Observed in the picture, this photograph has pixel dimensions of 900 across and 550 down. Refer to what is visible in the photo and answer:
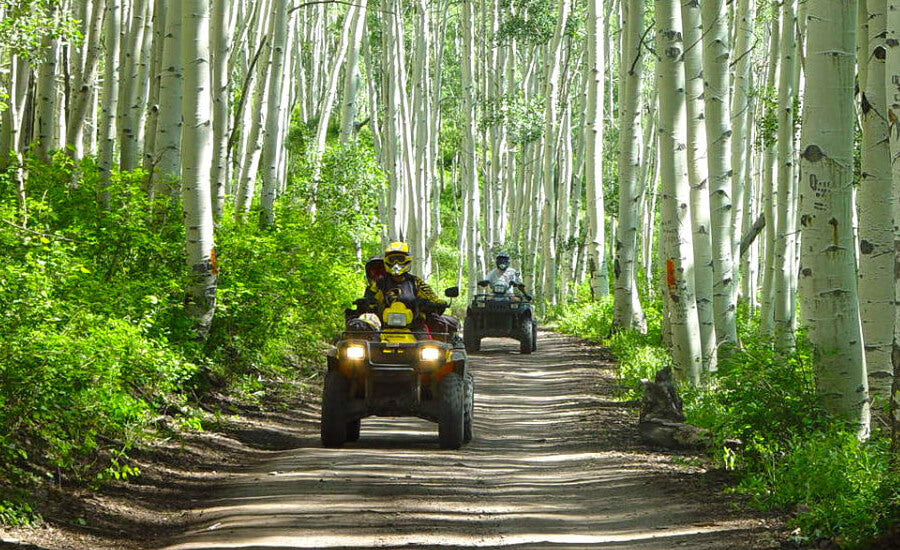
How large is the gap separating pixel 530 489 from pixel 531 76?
32.2 meters

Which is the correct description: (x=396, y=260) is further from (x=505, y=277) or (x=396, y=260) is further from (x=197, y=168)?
(x=505, y=277)

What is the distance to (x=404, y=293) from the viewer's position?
10344 mm

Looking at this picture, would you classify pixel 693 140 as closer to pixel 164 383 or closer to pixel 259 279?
pixel 259 279

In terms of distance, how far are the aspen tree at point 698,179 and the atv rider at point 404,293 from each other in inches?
137

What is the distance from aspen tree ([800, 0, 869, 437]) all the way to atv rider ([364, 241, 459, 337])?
3617 millimetres

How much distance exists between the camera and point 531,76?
38.9 m

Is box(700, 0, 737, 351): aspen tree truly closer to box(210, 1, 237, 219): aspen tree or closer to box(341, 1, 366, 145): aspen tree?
box(210, 1, 237, 219): aspen tree

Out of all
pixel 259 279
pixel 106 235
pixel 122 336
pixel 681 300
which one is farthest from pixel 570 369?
pixel 122 336

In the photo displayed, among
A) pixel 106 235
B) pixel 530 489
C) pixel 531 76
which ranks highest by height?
pixel 531 76

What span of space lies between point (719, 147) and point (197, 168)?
231 inches

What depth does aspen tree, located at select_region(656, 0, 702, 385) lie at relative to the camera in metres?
12.5

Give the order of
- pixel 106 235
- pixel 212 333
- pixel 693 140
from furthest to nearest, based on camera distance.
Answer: pixel 693 140 → pixel 212 333 → pixel 106 235

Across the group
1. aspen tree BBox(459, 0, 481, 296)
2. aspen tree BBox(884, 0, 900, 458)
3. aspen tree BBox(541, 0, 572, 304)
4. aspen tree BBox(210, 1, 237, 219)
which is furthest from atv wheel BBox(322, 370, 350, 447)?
aspen tree BBox(459, 0, 481, 296)

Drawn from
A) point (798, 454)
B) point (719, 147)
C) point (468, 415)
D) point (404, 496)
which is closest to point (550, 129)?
point (719, 147)
